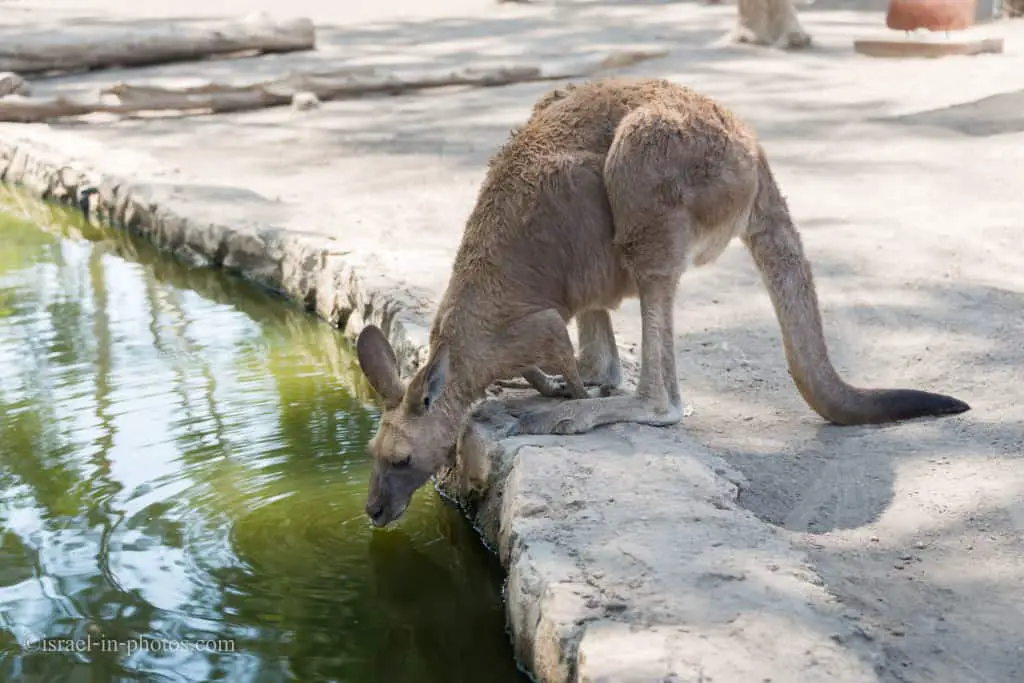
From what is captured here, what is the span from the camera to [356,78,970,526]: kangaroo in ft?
14.3

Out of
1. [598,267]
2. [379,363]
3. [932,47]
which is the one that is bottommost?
[379,363]

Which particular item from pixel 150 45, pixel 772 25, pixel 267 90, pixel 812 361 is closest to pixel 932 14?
pixel 772 25

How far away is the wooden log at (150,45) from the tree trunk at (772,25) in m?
4.55

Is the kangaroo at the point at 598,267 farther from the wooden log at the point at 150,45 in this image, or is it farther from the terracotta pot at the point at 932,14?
the wooden log at the point at 150,45

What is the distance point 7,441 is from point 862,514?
3297 millimetres

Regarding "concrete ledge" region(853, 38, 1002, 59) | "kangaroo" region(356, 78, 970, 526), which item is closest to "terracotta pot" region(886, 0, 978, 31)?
"concrete ledge" region(853, 38, 1002, 59)

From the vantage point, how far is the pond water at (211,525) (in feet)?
12.6

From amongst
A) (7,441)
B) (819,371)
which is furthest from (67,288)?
(819,371)

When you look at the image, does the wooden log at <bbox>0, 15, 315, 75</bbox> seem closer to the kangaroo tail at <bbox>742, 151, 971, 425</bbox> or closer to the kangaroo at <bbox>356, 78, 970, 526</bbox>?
the kangaroo at <bbox>356, 78, 970, 526</bbox>

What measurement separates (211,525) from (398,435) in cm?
78

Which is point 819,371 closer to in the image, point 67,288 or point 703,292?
point 703,292

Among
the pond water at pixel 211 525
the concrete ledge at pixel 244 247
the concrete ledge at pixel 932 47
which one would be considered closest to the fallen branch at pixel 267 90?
the concrete ledge at pixel 244 247

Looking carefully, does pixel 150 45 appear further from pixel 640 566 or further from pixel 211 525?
pixel 640 566

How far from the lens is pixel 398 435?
4273 millimetres
